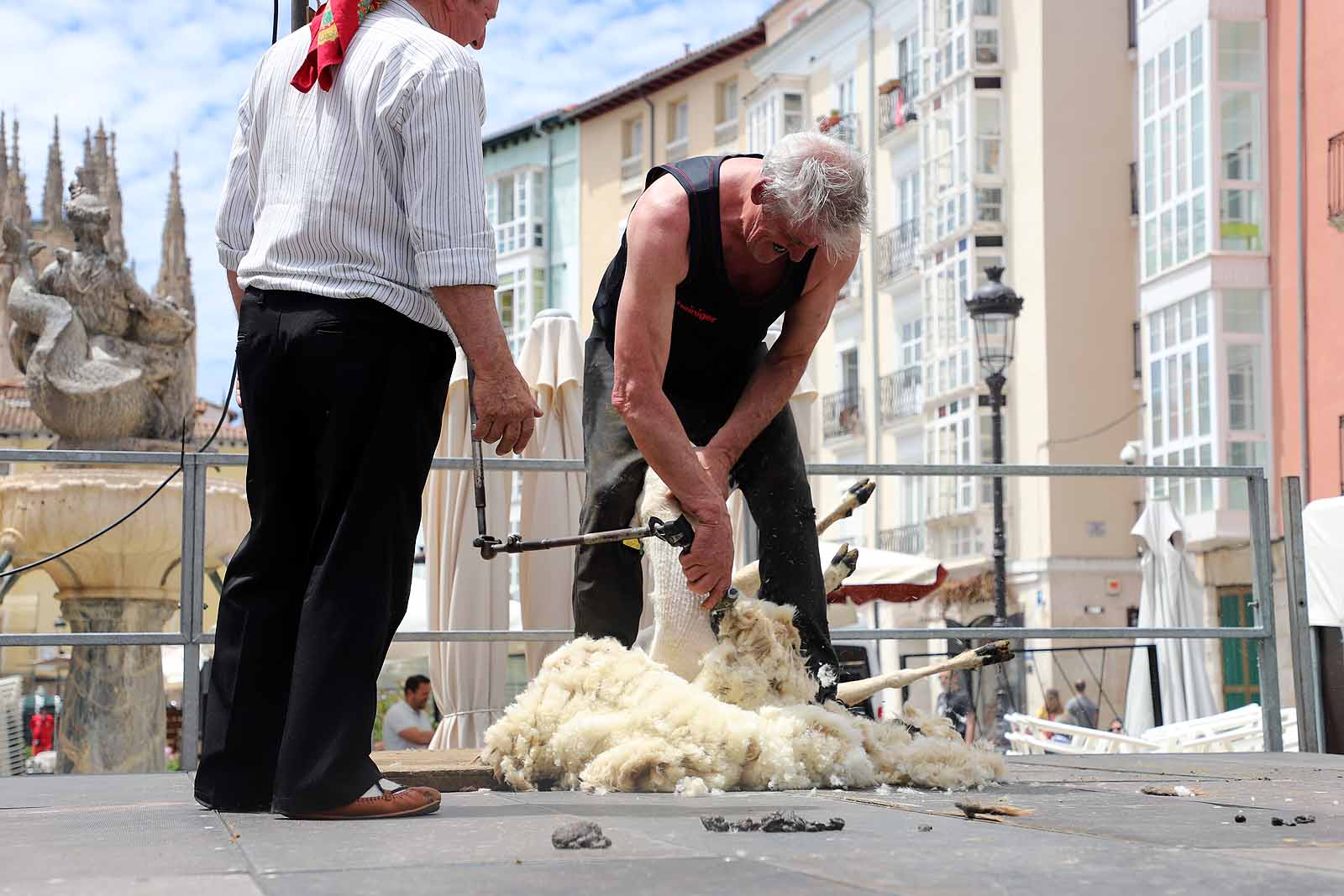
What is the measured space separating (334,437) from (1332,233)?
81.2 feet

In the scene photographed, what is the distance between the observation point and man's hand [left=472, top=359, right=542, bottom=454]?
12.0 feet

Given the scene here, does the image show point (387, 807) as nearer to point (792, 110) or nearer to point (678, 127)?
point (792, 110)

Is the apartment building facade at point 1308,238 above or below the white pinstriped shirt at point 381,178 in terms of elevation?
above

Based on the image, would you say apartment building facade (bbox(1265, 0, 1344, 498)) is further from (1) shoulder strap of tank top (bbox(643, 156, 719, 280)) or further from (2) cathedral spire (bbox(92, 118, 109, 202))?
(2) cathedral spire (bbox(92, 118, 109, 202))

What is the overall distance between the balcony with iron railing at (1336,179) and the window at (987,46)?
10394mm

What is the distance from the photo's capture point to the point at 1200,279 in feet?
93.3

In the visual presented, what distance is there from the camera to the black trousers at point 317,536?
11.6ft

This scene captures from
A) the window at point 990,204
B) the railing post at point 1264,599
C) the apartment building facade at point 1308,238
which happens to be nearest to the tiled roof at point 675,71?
the window at point 990,204

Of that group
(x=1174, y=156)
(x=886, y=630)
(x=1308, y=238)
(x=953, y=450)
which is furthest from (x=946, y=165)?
(x=886, y=630)

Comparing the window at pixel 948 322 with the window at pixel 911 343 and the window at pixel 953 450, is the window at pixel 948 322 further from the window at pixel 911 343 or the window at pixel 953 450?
the window at pixel 911 343

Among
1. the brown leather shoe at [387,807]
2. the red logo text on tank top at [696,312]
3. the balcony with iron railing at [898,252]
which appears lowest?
the brown leather shoe at [387,807]

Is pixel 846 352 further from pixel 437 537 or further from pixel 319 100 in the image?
pixel 319 100

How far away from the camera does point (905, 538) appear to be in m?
37.7

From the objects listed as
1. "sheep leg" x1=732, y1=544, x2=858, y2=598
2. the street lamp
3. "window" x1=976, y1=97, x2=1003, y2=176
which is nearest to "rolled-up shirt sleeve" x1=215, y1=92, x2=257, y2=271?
"sheep leg" x1=732, y1=544, x2=858, y2=598
